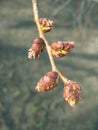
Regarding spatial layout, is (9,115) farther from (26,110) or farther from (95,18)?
(95,18)

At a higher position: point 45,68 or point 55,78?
point 45,68

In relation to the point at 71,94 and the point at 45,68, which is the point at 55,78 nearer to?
the point at 71,94

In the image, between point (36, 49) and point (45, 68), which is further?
point (45, 68)

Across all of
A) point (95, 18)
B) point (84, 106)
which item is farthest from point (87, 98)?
point (95, 18)

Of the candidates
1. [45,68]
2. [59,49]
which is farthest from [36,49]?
[45,68]

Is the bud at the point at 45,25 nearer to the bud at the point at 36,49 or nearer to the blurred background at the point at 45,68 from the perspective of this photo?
the bud at the point at 36,49

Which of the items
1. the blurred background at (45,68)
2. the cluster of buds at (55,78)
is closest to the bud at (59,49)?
the cluster of buds at (55,78)

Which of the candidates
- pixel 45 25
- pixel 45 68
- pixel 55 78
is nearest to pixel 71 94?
pixel 55 78
